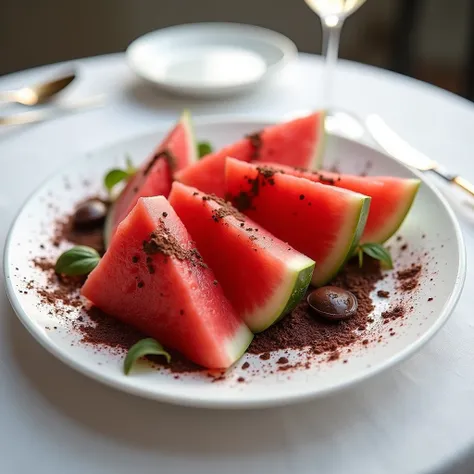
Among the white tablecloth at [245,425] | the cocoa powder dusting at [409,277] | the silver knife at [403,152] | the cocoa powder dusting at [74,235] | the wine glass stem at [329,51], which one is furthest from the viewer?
the wine glass stem at [329,51]

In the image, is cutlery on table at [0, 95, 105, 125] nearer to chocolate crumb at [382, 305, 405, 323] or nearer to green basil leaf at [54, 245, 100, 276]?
green basil leaf at [54, 245, 100, 276]

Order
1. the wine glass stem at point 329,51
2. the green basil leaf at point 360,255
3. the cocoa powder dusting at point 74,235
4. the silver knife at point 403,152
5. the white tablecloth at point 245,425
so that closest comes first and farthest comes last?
the white tablecloth at point 245,425
the green basil leaf at point 360,255
the cocoa powder dusting at point 74,235
the silver knife at point 403,152
the wine glass stem at point 329,51

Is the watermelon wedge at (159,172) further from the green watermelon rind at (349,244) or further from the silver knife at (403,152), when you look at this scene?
the silver knife at (403,152)

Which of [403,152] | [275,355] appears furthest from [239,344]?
[403,152]

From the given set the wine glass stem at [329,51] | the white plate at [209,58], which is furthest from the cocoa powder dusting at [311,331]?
the white plate at [209,58]

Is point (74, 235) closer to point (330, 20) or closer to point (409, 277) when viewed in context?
point (409, 277)

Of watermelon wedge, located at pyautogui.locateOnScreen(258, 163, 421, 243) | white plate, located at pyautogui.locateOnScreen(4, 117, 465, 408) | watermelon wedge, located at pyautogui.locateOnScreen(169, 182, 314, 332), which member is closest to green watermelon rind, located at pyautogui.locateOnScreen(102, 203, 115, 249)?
white plate, located at pyautogui.locateOnScreen(4, 117, 465, 408)

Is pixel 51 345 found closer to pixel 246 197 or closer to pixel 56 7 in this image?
pixel 246 197
